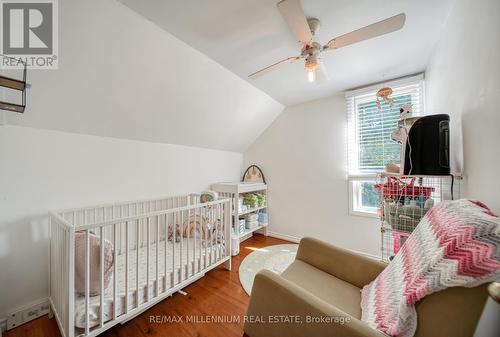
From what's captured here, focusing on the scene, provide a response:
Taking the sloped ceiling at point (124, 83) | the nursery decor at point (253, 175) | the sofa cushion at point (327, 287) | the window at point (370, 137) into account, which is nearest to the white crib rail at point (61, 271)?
the sloped ceiling at point (124, 83)

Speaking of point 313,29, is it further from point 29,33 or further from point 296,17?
point 29,33

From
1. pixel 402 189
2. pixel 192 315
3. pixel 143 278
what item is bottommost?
pixel 192 315

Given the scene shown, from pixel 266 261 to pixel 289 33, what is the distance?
237cm

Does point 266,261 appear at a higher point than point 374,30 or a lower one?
lower

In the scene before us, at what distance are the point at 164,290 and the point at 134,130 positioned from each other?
5.05 ft

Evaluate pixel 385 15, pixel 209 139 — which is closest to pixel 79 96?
pixel 209 139

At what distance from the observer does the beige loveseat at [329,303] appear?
1.99 feet

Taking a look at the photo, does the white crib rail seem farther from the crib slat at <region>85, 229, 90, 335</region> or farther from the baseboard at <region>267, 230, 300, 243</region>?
the baseboard at <region>267, 230, 300, 243</region>

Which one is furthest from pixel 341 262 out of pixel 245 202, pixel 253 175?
pixel 253 175

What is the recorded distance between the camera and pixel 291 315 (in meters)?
0.85

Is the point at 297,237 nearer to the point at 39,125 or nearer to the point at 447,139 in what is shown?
the point at 447,139

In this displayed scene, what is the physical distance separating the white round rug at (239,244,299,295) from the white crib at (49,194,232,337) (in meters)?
0.26

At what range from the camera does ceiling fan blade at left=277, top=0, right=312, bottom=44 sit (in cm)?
104

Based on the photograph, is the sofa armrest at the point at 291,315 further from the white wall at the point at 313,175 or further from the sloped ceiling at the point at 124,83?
the white wall at the point at 313,175
